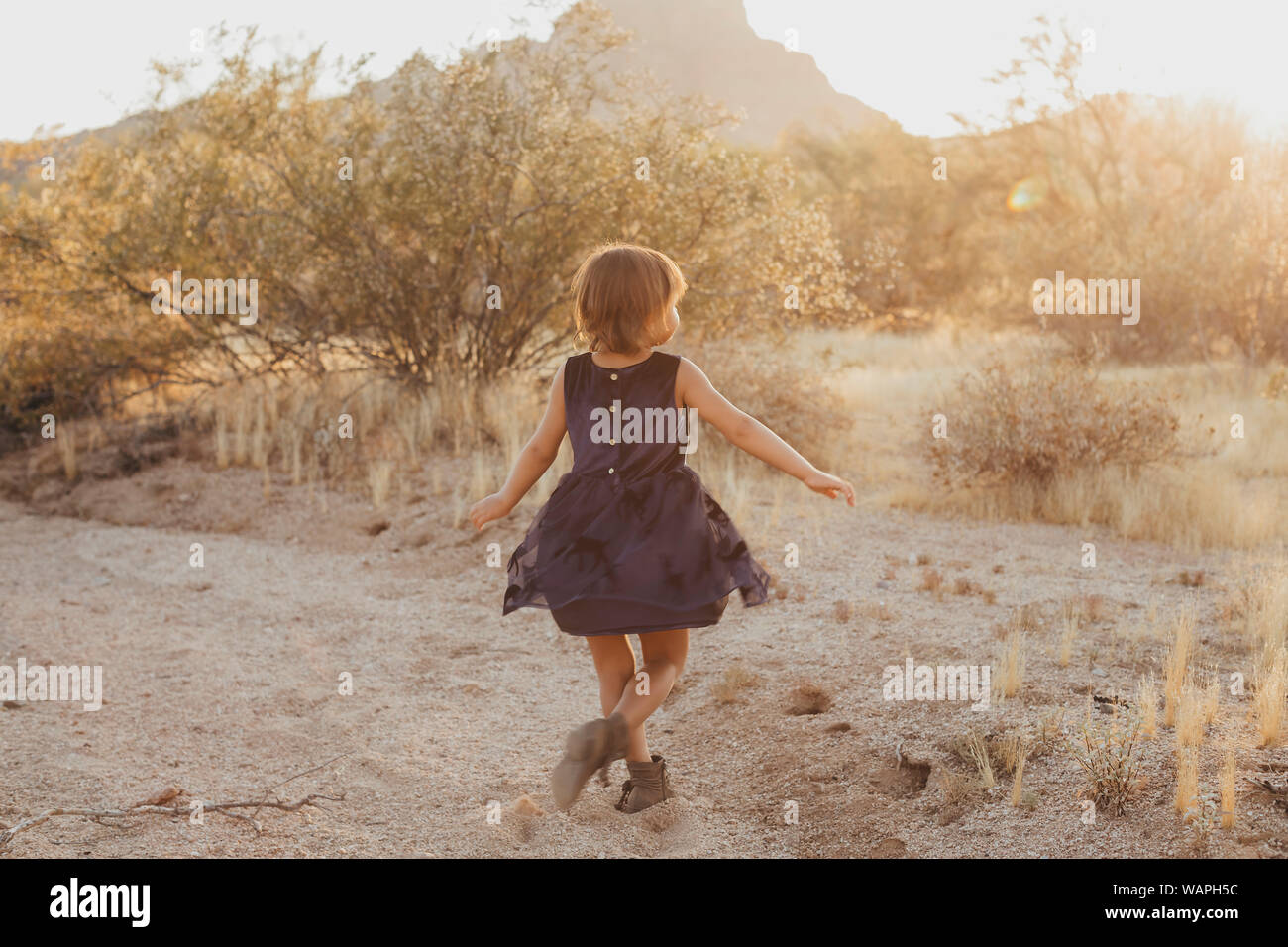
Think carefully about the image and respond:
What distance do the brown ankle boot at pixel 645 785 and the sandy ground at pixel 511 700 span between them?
0.07 meters

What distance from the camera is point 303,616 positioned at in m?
6.47

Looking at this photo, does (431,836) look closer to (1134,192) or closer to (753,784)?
(753,784)

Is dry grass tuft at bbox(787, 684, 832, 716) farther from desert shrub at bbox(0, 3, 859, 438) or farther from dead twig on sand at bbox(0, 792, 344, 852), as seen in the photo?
desert shrub at bbox(0, 3, 859, 438)

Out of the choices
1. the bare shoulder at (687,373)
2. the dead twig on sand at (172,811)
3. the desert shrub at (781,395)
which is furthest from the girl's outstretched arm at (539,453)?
the desert shrub at (781,395)

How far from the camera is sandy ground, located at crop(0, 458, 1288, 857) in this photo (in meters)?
3.59

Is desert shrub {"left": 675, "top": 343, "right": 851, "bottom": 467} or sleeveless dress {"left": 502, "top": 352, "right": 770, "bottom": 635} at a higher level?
desert shrub {"left": 675, "top": 343, "right": 851, "bottom": 467}

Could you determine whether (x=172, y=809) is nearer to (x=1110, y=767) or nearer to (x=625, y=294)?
(x=625, y=294)

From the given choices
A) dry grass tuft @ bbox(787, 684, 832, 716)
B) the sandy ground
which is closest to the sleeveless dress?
the sandy ground

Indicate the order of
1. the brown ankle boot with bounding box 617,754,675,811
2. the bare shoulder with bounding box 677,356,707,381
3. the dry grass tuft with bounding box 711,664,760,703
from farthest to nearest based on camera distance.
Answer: the dry grass tuft with bounding box 711,664,760,703 → the brown ankle boot with bounding box 617,754,675,811 → the bare shoulder with bounding box 677,356,707,381

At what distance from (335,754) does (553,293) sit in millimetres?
6156

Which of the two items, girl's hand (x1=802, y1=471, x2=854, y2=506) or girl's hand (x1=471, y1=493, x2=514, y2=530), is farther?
girl's hand (x1=471, y1=493, x2=514, y2=530)

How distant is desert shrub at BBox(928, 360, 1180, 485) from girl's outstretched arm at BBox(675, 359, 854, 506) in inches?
196

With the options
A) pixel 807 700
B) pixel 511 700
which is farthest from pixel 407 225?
pixel 807 700

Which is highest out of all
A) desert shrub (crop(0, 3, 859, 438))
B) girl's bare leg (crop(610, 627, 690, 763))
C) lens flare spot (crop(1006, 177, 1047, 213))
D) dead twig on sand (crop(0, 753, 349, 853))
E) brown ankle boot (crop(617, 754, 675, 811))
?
lens flare spot (crop(1006, 177, 1047, 213))
